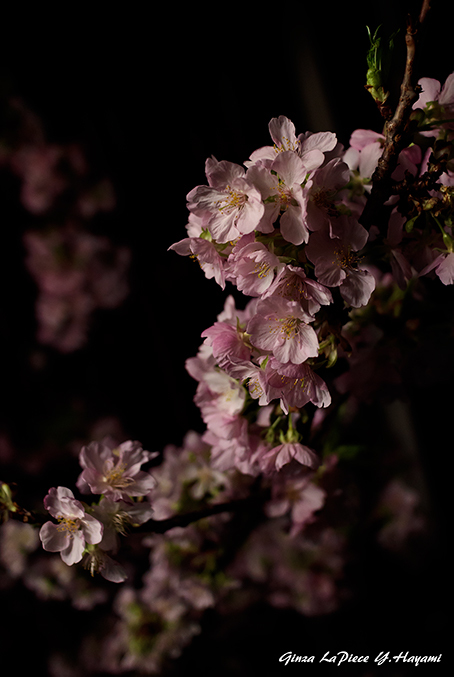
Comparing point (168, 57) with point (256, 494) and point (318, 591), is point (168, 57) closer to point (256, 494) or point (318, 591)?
point (256, 494)

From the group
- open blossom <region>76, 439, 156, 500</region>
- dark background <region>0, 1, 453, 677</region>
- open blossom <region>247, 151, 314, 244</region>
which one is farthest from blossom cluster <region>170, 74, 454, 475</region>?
dark background <region>0, 1, 453, 677</region>

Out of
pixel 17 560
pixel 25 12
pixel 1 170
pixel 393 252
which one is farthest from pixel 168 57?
pixel 17 560

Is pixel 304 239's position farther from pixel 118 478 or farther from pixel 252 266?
pixel 118 478

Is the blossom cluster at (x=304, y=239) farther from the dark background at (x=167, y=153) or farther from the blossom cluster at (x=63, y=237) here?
the blossom cluster at (x=63, y=237)

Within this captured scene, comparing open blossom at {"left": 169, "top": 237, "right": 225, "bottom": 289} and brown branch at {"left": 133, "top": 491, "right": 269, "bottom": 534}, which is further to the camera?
brown branch at {"left": 133, "top": 491, "right": 269, "bottom": 534}

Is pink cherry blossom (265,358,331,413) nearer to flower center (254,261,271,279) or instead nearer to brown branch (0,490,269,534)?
flower center (254,261,271,279)
